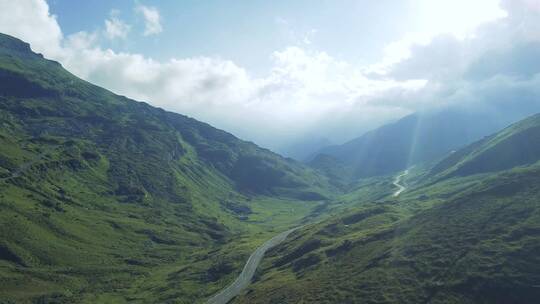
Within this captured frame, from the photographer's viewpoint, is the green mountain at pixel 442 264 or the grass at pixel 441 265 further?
the grass at pixel 441 265

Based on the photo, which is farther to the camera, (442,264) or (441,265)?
(442,264)

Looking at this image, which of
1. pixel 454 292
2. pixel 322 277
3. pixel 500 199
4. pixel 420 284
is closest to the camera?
pixel 454 292

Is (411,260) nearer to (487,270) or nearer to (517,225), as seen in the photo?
(487,270)

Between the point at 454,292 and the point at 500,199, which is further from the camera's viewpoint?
the point at 500,199

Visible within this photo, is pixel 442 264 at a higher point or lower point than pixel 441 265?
higher

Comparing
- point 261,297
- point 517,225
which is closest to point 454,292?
point 517,225

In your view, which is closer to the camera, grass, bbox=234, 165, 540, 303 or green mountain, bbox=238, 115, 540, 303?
green mountain, bbox=238, 115, 540, 303

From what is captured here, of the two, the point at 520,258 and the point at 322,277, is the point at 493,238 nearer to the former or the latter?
the point at 520,258

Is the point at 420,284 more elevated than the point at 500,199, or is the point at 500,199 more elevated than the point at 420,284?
the point at 500,199

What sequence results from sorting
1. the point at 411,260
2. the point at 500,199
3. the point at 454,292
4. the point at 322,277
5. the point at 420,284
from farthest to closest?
the point at 500,199 → the point at 322,277 → the point at 411,260 → the point at 420,284 → the point at 454,292
